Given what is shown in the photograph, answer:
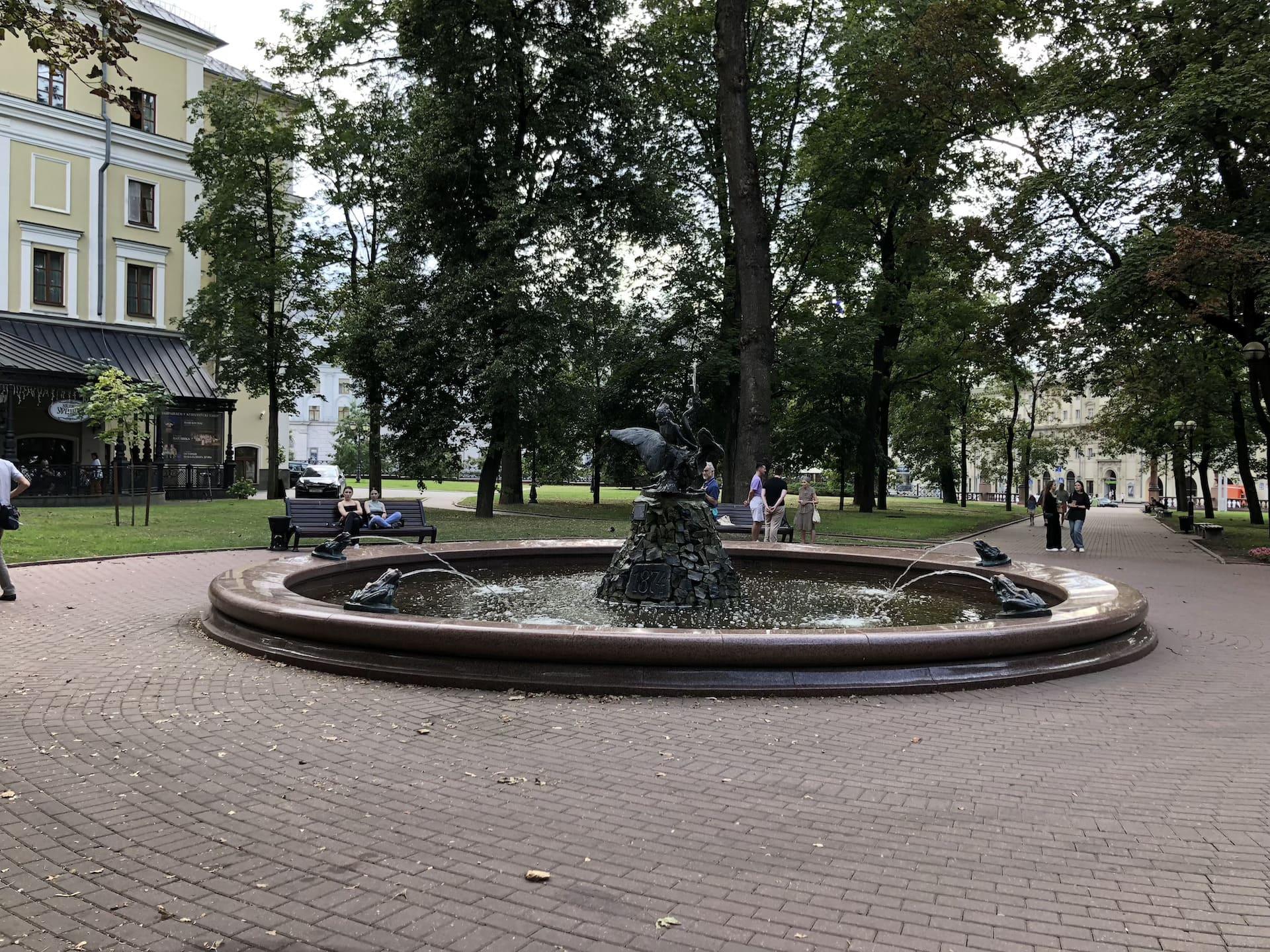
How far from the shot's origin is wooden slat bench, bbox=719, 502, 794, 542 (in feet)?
59.2

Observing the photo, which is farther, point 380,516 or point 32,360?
point 32,360

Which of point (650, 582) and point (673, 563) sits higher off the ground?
point (673, 563)

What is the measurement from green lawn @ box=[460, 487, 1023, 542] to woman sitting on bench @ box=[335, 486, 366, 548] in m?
11.5

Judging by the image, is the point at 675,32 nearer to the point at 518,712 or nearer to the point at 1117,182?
the point at 1117,182

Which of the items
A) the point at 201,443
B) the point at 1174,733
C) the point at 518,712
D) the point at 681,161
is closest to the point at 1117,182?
the point at 681,161

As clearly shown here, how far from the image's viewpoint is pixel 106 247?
35.8 m

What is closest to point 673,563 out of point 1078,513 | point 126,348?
point 1078,513

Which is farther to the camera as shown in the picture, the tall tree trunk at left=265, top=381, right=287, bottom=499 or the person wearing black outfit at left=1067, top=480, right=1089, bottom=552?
the tall tree trunk at left=265, top=381, right=287, bottom=499

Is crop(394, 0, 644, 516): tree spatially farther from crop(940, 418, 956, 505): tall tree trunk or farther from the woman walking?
crop(940, 418, 956, 505): tall tree trunk

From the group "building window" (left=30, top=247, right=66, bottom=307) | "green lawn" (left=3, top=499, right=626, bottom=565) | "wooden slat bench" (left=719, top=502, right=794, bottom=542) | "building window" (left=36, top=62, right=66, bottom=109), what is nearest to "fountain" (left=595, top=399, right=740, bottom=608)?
"wooden slat bench" (left=719, top=502, right=794, bottom=542)

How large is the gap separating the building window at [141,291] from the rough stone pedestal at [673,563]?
3481 centimetres

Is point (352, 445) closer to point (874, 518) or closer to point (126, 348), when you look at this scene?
point (126, 348)

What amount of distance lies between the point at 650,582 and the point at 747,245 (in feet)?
37.4

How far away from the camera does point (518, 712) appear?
19.8ft
